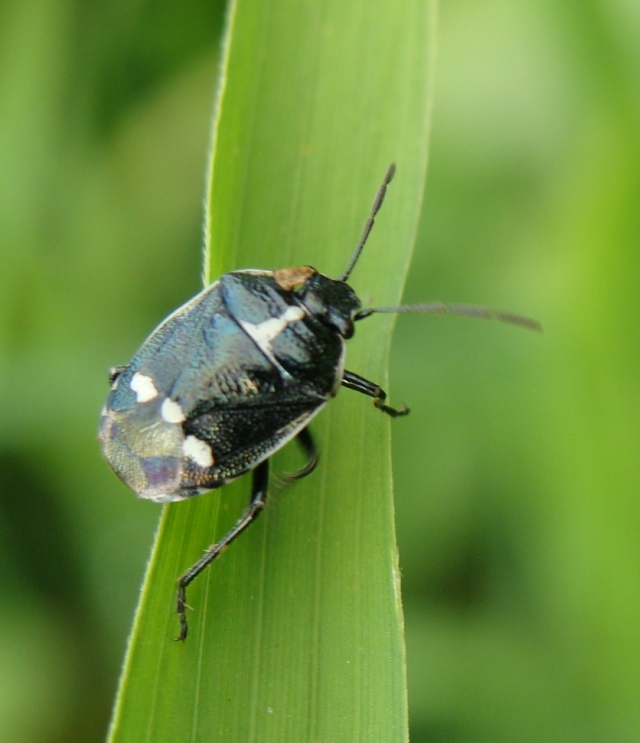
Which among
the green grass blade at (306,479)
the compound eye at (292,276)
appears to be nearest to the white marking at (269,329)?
the compound eye at (292,276)

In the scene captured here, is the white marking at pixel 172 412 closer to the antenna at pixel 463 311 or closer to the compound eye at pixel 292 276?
the compound eye at pixel 292 276

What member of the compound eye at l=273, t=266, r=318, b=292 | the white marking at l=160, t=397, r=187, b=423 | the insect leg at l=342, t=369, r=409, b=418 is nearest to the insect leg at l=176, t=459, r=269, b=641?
the white marking at l=160, t=397, r=187, b=423

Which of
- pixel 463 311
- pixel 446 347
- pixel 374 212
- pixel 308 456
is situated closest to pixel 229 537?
pixel 308 456

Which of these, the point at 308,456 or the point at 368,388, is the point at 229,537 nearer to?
the point at 308,456

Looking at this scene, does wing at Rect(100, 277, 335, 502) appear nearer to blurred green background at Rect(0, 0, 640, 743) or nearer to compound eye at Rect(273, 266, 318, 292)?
compound eye at Rect(273, 266, 318, 292)

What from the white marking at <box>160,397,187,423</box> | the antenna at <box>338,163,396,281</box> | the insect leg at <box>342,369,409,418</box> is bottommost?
the white marking at <box>160,397,187,423</box>

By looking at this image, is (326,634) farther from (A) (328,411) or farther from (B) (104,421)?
(B) (104,421)

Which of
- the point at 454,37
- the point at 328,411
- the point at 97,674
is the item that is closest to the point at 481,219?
the point at 454,37
